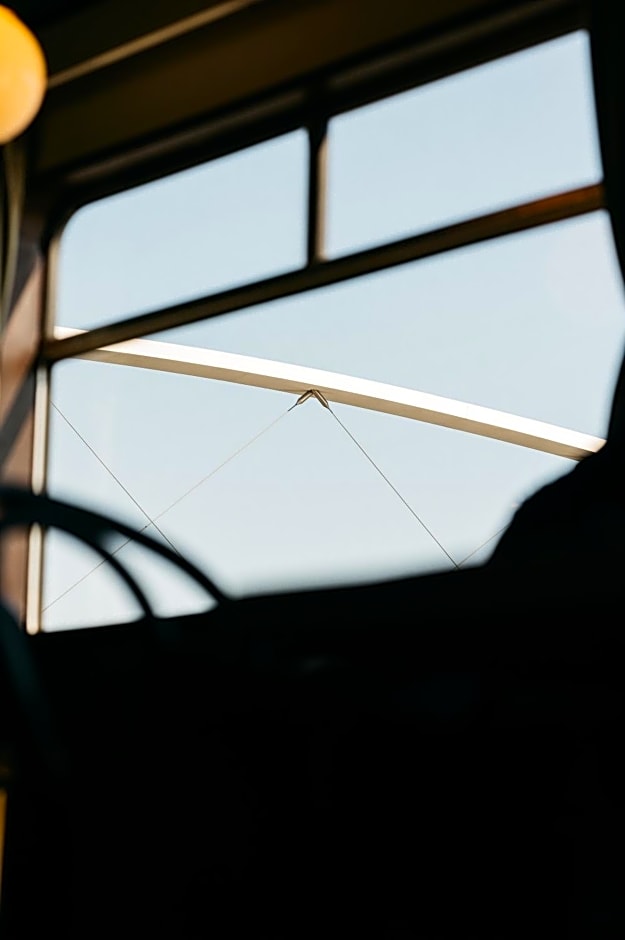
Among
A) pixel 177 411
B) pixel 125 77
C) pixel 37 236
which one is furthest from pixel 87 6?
pixel 177 411

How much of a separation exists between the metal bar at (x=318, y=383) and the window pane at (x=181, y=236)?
0.15 m

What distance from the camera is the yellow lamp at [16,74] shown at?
7.42 ft

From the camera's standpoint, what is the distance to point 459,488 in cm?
307

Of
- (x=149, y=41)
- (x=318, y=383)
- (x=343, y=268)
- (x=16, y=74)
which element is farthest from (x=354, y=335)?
(x=16, y=74)

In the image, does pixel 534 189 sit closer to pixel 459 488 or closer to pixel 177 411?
pixel 459 488

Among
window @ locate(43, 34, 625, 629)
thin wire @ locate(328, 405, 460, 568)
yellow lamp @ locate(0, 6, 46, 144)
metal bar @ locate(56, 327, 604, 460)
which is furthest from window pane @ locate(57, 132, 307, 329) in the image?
yellow lamp @ locate(0, 6, 46, 144)

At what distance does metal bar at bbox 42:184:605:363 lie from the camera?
2.71 m

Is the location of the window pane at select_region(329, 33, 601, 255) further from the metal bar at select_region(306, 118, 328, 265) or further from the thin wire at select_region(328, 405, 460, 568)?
the thin wire at select_region(328, 405, 460, 568)

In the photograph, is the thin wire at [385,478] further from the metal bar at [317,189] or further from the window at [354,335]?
the metal bar at [317,189]

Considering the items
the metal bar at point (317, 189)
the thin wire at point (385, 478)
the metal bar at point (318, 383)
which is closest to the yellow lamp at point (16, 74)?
the metal bar at point (317, 189)

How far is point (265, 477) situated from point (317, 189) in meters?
0.96

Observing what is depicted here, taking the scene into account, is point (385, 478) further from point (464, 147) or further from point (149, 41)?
point (149, 41)

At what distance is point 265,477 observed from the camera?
338 cm

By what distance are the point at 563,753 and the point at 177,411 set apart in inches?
96.7
